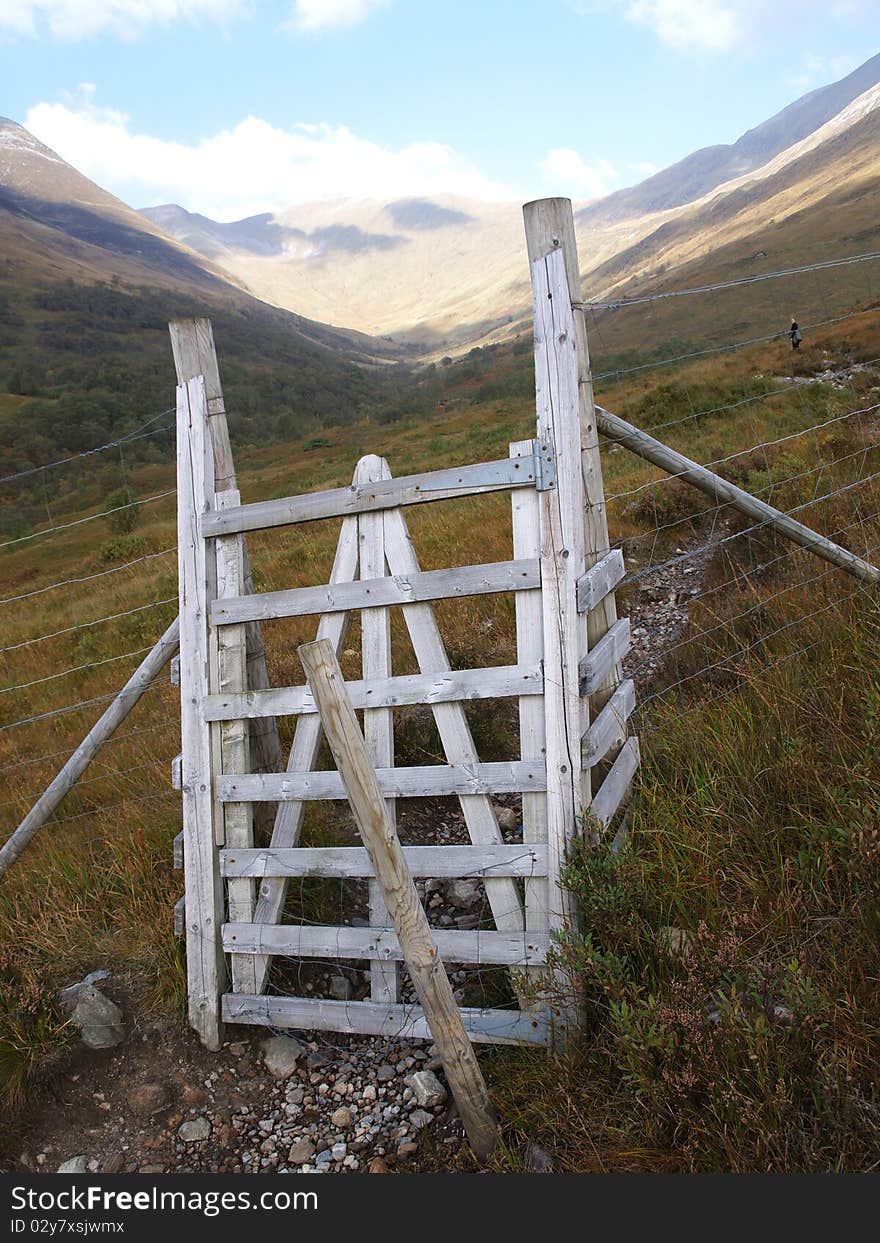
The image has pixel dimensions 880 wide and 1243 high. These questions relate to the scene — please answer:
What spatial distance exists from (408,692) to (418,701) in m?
0.07

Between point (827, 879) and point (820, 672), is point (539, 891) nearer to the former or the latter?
point (827, 879)

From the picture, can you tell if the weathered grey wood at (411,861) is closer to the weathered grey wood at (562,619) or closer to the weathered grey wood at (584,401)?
the weathered grey wood at (562,619)

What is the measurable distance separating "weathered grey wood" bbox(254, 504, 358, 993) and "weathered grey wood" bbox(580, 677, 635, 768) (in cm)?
123

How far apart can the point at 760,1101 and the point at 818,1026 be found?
0.30 metres

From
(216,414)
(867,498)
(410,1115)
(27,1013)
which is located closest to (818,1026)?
(410,1115)

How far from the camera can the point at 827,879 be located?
3275 mm

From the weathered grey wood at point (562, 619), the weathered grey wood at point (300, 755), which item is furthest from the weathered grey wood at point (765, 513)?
the weathered grey wood at point (300, 755)

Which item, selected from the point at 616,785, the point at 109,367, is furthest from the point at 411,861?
the point at 109,367

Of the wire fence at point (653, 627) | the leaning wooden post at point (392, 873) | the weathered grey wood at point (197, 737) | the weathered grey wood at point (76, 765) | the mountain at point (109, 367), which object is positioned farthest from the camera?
the mountain at point (109, 367)

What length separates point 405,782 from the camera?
381 centimetres

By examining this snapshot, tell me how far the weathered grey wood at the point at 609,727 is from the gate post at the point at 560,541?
2.3 inches

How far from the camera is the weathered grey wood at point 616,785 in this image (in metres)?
3.74

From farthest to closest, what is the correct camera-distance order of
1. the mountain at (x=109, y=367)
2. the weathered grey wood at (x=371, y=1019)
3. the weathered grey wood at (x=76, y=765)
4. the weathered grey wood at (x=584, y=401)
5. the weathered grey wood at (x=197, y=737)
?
the mountain at (x=109, y=367) → the weathered grey wood at (x=76, y=765) → the weathered grey wood at (x=197, y=737) → the weathered grey wood at (x=584, y=401) → the weathered grey wood at (x=371, y=1019)

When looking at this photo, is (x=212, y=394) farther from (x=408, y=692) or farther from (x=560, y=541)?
(x=560, y=541)
